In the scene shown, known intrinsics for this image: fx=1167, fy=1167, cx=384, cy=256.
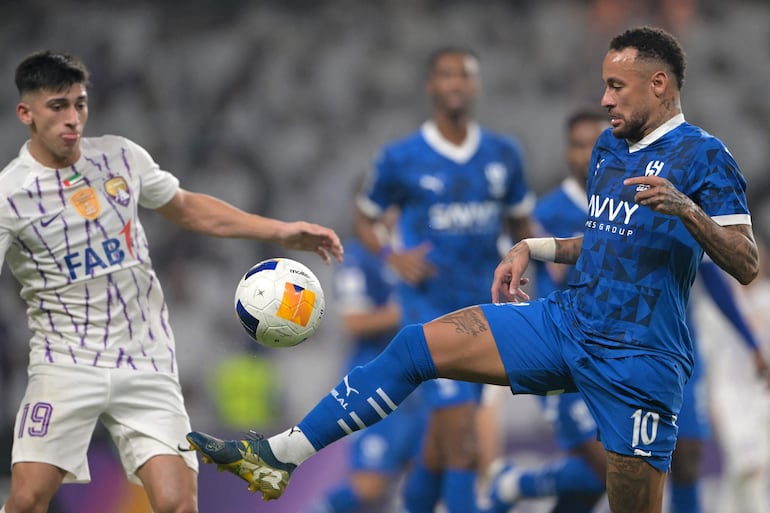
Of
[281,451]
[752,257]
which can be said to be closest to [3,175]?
[281,451]

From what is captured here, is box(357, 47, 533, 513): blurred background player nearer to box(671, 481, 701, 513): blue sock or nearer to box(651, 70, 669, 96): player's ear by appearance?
box(671, 481, 701, 513): blue sock

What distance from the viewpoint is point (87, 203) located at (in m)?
4.71

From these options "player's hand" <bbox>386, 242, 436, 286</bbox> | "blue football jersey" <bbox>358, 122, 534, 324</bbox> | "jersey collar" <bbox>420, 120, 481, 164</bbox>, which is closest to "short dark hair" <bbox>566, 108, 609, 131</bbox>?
"blue football jersey" <bbox>358, 122, 534, 324</bbox>

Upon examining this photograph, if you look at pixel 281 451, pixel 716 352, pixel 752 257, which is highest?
pixel 752 257

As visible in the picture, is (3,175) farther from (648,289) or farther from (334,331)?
(334,331)

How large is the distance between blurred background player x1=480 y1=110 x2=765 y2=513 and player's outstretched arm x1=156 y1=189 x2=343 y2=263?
2093mm

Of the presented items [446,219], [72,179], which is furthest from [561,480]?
[72,179]

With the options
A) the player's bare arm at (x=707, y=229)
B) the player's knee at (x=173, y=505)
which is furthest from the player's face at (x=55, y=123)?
the player's bare arm at (x=707, y=229)

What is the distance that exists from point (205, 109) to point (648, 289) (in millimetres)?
8023

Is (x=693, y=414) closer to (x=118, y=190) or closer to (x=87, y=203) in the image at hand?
(x=118, y=190)

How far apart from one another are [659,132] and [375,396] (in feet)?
4.68

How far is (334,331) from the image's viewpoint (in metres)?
10.7

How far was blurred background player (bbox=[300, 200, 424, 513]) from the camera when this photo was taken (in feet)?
25.1

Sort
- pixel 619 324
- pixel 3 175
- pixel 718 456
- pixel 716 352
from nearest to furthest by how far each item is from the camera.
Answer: pixel 619 324 < pixel 3 175 < pixel 718 456 < pixel 716 352
